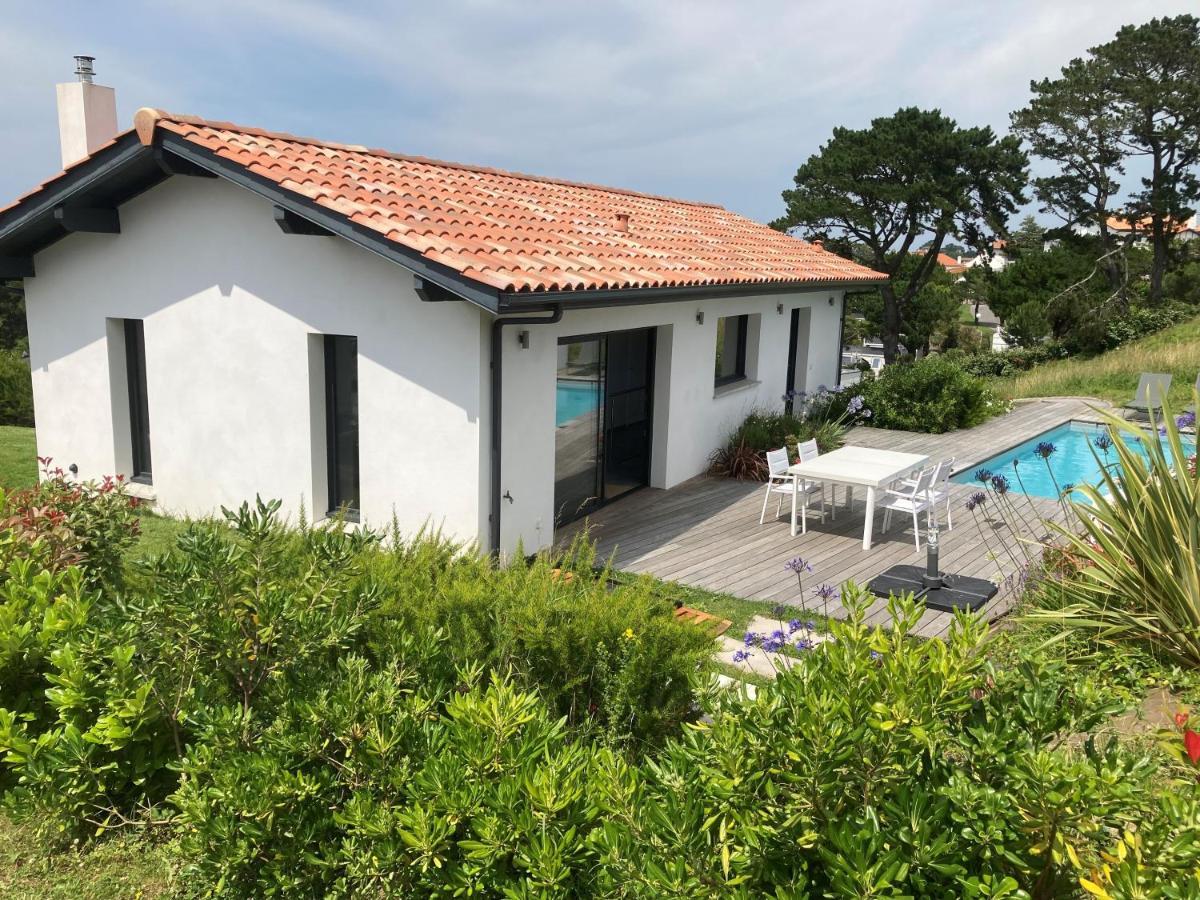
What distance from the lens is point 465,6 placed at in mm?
11562

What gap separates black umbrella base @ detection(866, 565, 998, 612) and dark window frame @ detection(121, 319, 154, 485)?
26.5 feet

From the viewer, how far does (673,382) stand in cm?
1189

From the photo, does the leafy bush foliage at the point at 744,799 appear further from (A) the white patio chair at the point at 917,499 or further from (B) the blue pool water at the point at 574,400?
(A) the white patio chair at the point at 917,499

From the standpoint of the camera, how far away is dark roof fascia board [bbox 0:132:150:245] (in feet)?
27.9

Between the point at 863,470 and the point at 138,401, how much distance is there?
336 inches

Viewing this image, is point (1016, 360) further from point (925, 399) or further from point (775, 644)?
point (775, 644)

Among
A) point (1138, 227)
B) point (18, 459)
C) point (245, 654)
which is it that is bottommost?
point (18, 459)

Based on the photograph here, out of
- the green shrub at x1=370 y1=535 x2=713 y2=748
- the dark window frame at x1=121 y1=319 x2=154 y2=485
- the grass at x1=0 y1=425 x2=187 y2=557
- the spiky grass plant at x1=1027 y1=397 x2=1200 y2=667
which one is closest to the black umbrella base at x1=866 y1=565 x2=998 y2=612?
the spiky grass plant at x1=1027 y1=397 x2=1200 y2=667

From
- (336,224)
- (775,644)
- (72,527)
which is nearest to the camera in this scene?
(775,644)

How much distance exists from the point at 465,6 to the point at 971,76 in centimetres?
824

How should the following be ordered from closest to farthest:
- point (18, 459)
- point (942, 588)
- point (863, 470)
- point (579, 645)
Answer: point (579, 645) → point (942, 588) → point (863, 470) → point (18, 459)

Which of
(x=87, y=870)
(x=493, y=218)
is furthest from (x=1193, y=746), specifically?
(x=493, y=218)

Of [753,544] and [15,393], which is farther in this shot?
[15,393]

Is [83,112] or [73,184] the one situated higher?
[83,112]
